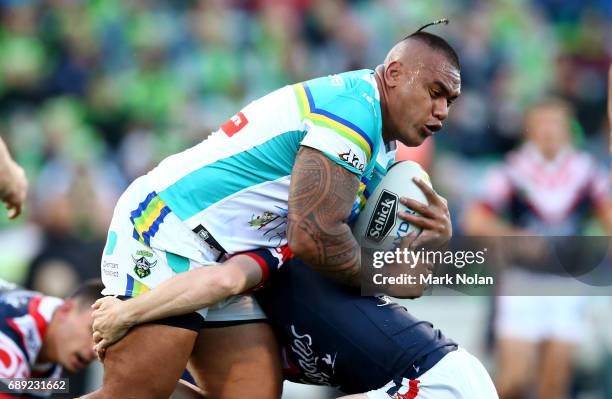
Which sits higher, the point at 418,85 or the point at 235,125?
the point at 418,85

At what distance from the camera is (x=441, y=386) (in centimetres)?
477

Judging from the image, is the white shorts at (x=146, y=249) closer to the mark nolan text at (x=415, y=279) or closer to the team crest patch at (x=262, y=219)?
the team crest patch at (x=262, y=219)

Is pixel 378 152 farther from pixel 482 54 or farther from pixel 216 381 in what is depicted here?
pixel 482 54

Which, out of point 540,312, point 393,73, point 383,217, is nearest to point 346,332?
point 383,217

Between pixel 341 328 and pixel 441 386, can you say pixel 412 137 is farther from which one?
pixel 441 386

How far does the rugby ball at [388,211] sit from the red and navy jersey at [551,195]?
144 inches

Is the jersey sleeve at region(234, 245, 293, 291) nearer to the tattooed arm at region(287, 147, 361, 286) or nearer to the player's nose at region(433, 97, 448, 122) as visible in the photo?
the tattooed arm at region(287, 147, 361, 286)

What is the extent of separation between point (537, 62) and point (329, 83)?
758 cm

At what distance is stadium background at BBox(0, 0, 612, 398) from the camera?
1084 cm

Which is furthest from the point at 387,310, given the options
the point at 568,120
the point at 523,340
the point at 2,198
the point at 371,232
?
the point at 568,120

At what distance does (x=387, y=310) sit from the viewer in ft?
16.2

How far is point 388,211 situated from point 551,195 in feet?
12.8

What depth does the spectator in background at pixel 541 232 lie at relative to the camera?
27.3ft

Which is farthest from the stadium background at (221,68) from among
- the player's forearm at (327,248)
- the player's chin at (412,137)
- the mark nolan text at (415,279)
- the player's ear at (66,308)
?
the player's forearm at (327,248)
